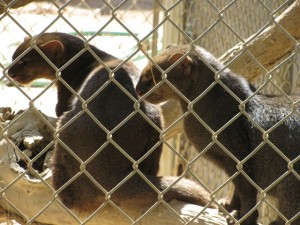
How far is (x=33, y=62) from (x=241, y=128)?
1.76 meters

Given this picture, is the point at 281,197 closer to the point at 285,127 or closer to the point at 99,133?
the point at 285,127

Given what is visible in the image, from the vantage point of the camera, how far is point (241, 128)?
149 inches

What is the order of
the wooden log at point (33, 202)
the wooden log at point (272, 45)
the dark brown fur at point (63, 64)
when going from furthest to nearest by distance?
the dark brown fur at point (63, 64) < the wooden log at point (272, 45) < the wooden log at point (33, 202)

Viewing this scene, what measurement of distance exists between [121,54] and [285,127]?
464 cm

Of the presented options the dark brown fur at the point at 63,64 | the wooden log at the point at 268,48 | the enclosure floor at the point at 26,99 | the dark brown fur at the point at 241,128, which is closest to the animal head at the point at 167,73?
the dark brown fur at the point at 241,128

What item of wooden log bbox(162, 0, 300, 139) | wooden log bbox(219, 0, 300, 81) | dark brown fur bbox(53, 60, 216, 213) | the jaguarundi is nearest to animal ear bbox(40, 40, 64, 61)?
the jaguarundi

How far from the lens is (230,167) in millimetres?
3846

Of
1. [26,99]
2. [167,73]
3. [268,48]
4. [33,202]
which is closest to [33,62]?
[167,73]

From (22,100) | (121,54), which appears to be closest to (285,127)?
(22,100)

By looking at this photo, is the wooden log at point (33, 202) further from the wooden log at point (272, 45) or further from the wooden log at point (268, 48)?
the wooden log at point (272, 45)

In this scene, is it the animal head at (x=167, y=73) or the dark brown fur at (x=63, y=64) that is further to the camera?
the dark brown fur at (x=63, y=64)

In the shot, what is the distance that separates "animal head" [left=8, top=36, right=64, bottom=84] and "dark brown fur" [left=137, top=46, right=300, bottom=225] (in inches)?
35.4

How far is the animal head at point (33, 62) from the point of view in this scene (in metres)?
4.59

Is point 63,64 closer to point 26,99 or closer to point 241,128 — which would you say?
point 241,128
